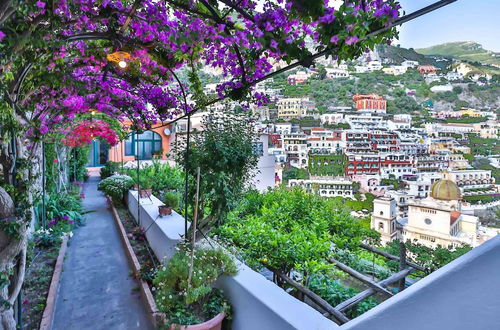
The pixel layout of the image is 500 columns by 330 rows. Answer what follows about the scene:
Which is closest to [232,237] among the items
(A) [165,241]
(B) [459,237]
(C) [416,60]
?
(A) [165,241]

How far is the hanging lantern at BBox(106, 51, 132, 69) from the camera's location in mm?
3061

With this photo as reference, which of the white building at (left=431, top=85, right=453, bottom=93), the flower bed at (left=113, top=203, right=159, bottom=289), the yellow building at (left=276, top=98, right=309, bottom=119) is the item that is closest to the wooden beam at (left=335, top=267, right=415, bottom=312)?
the flower bed at (left=113, top=203, right=159, bottom=289)

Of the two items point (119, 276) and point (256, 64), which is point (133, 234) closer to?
point (119, 276)

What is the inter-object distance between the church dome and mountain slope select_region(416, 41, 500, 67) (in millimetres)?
2095

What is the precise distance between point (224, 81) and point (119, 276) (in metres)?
3.08

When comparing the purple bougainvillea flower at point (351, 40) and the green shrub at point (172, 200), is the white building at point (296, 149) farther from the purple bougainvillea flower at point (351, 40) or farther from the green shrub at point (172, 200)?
the purple bougainvillea flower at point (351, 40)

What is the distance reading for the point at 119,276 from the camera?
407 cm

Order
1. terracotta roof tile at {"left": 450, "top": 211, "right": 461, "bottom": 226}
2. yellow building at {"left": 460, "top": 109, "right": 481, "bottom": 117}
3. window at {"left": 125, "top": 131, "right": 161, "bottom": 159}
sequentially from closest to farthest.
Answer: terracotta roof tile at {"left": 450, "top": 211, "right": 461, "bottom": 226}, yellow building at {"left": 460, "top": 109, "right": 481, "bottom": 117}, window at {"left": 125, "top": 131, "right": 161, "bottom": 159}

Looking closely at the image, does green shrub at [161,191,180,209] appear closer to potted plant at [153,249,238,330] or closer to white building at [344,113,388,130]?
potted plant at [153,249,238,330]

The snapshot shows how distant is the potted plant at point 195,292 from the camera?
7.62 ft

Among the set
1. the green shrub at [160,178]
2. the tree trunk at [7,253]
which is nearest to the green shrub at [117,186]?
the green shrub at [160,178]

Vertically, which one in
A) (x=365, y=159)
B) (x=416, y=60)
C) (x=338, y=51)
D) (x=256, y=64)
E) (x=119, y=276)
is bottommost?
(x=119, y=276)

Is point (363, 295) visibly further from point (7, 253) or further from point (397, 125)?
point (397, 125)

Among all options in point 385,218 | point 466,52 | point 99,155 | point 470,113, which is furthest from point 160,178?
point 99,155
